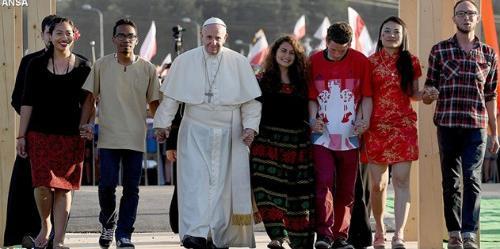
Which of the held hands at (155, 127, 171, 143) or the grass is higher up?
the held hands at (155, 127, 171, 143)

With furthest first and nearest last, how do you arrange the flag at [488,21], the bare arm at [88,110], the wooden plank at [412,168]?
the flag at [488,21]
the wooden plank at [412,168]
the bare arm at [88,110]

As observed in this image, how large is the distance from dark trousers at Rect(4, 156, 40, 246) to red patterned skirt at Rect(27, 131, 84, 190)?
1.13 feet

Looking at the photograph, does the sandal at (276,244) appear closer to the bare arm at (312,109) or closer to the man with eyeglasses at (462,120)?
the bare arm at (312,109)

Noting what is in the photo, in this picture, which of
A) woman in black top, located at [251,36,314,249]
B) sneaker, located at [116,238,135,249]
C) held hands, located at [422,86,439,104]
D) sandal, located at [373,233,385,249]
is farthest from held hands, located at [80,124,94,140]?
held hands, located at [422,86,439,104]

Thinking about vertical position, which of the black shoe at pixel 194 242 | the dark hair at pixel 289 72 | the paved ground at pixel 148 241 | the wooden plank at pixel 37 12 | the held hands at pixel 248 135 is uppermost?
the wooden plank at pixel 37 12

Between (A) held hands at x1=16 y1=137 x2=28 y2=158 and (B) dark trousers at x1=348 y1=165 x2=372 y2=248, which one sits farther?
(B) dark trousers at x1=348 y1=165 x2=372 y2=248

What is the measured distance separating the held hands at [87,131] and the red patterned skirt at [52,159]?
0.08 metres

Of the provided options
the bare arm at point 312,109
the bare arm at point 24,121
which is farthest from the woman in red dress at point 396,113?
the bare arm at point 24,121

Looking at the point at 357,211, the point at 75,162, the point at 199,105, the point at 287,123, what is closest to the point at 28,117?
the point at 75,162

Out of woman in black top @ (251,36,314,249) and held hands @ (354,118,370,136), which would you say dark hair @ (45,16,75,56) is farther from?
held hands @ (354,118,370,136)

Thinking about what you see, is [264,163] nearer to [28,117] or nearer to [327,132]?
[327,132]

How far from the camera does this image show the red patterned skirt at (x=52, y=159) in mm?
10828

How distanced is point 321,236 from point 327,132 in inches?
32.7

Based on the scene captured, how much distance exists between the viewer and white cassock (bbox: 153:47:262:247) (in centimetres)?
1087
